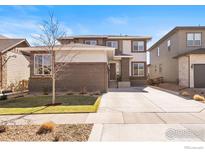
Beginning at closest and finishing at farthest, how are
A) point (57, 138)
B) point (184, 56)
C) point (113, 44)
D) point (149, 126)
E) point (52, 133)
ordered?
point (57, 138)
point (52, 133)
point (149, 126)
point (184, 56)
point (113, 44)

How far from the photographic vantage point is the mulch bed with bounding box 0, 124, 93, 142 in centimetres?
605

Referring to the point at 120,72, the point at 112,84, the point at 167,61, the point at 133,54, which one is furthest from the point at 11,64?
the point at 167,61

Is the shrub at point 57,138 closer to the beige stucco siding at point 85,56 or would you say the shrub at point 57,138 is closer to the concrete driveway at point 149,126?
the concrete driveway at point 149,126

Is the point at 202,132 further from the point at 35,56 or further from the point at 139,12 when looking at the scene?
the point at 35,56

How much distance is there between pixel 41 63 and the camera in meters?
18.8

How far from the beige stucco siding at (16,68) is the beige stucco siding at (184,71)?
18.1 meters

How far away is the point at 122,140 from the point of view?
19.1 ft

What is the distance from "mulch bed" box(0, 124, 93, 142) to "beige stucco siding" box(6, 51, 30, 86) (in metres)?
16.4

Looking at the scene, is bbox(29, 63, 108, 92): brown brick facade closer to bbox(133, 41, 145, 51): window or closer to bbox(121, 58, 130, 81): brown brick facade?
bbox(121, 58, 130, 81): brown brick facade

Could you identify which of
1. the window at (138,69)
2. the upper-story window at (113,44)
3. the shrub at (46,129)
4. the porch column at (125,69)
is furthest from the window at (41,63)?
the window at (138,69)

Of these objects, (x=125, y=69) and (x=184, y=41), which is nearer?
(x=184, y=41)

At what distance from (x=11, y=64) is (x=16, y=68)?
4.28 ft

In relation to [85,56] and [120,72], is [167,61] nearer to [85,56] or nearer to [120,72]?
[120,72]
